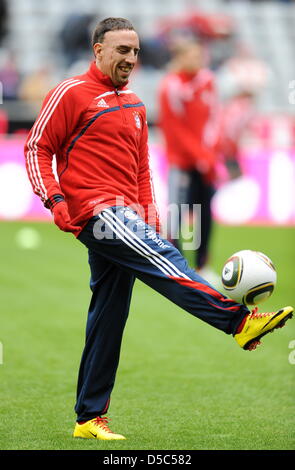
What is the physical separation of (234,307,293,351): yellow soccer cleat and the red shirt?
6.49m

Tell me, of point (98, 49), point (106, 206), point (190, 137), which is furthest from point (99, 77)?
point (190, 137)

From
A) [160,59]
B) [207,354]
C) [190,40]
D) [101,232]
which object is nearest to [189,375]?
[207,354]

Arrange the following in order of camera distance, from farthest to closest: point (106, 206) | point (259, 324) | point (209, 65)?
point (209, 65) < point (106, 206) < point (259, 324)

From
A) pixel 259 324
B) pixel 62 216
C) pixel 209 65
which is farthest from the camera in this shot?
pixel 209 65

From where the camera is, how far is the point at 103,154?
534cm

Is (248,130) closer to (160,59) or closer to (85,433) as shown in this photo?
(160,59)

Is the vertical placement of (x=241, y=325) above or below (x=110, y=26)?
below

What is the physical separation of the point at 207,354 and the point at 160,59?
16657 millimetres

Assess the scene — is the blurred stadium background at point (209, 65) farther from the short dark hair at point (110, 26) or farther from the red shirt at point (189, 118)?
the short dark hair at point (110, 26)

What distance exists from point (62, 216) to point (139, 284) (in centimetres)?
662

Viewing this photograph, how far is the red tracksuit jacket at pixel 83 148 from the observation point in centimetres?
528

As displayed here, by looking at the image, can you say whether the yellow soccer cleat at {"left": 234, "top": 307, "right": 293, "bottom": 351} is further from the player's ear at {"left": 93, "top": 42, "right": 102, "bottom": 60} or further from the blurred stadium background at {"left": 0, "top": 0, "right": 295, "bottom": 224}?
the blurred stadium background at {"left": 0, "top": 0, "right": 295, "bottom": 224}

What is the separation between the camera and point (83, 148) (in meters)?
5.33

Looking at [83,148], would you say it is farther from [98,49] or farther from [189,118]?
[189,118]
